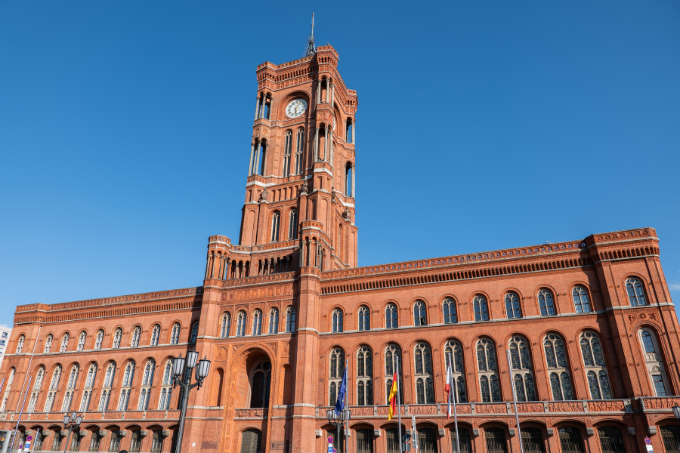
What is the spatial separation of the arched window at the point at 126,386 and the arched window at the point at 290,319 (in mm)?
18569

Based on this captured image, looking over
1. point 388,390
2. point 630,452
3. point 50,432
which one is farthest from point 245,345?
point 630,452

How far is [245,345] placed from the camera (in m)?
43.8

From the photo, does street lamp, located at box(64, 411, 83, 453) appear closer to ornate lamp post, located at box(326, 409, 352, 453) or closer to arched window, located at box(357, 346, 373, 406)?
ornate lamp post, located at box(326, 409, 352, 453)

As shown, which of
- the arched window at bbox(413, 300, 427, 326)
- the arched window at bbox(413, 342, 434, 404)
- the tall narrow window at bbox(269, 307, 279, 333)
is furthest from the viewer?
the tall narrow window at bbox(269, 307, 279, 333)

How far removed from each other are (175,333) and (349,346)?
1984cm

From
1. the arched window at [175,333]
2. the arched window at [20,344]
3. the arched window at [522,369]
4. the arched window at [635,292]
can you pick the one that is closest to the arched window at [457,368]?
the arched window at [522,369]

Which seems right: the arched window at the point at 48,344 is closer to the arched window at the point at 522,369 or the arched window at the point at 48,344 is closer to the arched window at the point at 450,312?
the arched window at the point at 450,312

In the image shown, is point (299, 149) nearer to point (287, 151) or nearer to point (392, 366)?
point (287, 151)

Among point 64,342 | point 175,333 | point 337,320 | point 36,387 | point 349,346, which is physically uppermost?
point 64,342

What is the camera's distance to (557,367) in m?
34.8

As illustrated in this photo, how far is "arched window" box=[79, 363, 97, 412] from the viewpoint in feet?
162

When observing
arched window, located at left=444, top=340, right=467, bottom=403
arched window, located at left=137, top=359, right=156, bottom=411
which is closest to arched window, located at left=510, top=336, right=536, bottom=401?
arched window, located at left=444, top=340, right=467, bottom=403

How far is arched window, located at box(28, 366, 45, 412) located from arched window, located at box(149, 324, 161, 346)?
15098mm

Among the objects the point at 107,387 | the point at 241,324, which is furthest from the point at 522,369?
the point at 107,387
